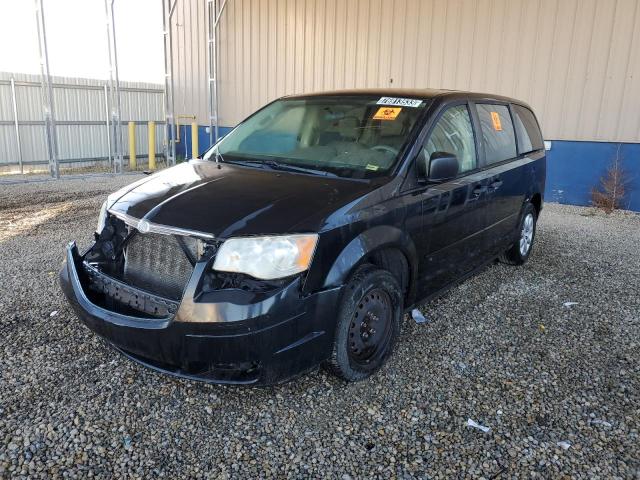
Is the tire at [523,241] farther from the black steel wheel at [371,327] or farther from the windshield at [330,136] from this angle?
the black steel wheel at [371,327]

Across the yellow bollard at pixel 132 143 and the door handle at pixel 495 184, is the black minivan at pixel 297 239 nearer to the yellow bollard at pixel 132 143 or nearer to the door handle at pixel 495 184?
the door handle at pixel 495 184

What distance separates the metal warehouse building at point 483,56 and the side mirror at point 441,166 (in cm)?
663

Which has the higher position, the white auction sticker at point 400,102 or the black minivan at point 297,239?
the white auction sticker at point 400,102

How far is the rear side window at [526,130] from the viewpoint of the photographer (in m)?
5.04

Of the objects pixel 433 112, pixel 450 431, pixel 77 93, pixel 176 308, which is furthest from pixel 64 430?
pixel 77 93

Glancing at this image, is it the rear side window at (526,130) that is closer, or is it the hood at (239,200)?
the hood at (239,200)

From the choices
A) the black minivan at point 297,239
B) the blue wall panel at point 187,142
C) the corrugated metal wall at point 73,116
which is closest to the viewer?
the black minivan at point 297,239

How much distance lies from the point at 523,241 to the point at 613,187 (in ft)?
13.7

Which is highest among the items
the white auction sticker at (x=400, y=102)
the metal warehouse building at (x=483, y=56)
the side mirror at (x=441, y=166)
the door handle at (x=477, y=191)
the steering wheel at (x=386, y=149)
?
the metal warehouse building at (x=483, y=56)

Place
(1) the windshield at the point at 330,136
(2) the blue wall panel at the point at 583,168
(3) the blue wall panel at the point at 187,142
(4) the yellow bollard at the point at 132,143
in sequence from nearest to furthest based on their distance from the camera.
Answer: (1) the windshield at the point at 330,136 → (2) the blue wall panel at the point at 583,168 → (4) the yellow bollard at the point at 132,143 → (3) the blue wall panel at the point at 187,142

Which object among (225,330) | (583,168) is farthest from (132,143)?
(225,330)

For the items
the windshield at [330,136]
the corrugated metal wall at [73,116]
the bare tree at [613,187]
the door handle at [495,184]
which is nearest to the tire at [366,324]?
the windshield at [330,136]

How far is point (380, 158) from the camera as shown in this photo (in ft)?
10.9

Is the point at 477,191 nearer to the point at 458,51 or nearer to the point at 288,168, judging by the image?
the point at 288,168
